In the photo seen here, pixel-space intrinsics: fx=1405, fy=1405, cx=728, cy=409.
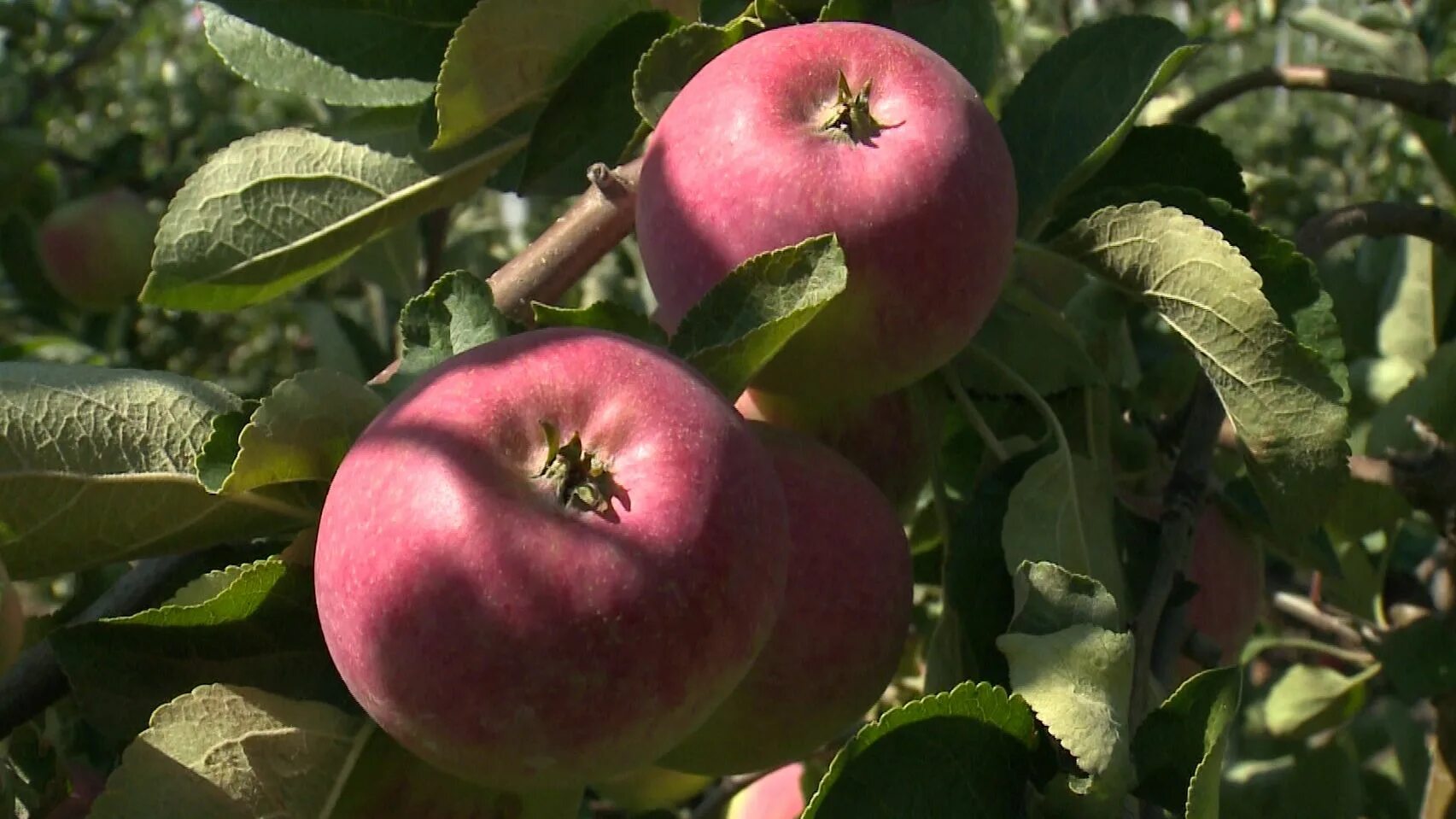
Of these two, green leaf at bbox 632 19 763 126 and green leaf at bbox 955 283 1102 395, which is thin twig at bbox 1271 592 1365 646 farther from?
green leaf at bbox 632 19 763 126

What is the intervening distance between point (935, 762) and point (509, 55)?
554 millimetres

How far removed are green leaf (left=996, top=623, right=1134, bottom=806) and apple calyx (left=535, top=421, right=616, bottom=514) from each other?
0.86ft

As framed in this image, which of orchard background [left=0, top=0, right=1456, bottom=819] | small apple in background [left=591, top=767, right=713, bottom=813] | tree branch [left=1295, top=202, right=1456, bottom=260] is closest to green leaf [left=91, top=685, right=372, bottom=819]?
orchard background [left=0, top=0, right=1456, bottom=819]

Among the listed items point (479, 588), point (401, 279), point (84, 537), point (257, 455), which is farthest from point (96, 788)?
point (401, 279)

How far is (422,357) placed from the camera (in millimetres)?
814

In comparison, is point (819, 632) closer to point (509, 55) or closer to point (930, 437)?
point (930, 437)

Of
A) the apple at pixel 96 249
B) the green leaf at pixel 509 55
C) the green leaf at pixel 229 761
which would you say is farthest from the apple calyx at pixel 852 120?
the apple at pixel 96 249

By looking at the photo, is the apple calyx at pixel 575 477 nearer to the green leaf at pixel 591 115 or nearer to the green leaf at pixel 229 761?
the green leaf at pixel 229 761

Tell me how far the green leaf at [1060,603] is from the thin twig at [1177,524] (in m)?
0.10

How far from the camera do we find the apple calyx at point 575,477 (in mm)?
657

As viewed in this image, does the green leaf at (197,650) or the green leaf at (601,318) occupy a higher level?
the green leaf at (601,318)

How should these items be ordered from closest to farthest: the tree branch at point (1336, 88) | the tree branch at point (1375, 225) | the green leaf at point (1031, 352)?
the green leaf at point (1031, 352), the tree branch at point (1375, 225), the tree branch at point (1336, 88)

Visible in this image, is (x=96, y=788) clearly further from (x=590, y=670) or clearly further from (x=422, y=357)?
(x=590, y=670)

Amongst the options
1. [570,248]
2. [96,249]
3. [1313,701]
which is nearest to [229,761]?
[570,248]
